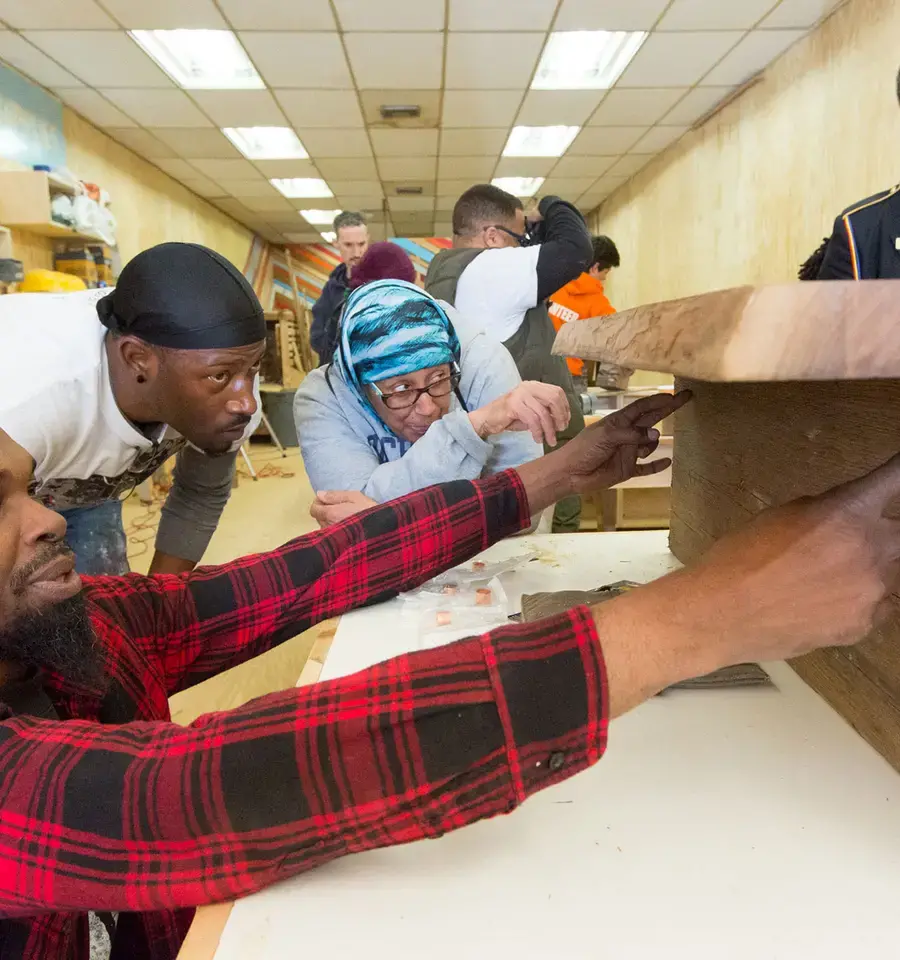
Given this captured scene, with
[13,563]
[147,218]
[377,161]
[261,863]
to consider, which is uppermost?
[377,161]

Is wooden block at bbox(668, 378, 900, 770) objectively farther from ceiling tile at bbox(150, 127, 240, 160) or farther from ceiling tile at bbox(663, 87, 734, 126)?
ceiling tile at bbox(150, 127, 240, 160)

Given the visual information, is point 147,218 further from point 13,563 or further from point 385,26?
point 13,563

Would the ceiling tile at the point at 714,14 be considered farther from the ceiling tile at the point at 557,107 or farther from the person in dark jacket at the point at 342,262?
the person in dark jacket at the point at 342,262

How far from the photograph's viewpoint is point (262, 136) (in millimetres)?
5000

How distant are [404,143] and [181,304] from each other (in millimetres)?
4458

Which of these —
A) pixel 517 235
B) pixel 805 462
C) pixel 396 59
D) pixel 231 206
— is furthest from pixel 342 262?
pixel 231 206

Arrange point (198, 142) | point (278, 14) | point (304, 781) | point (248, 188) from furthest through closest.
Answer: point (248, 188) → point (198, 142) → point (278, 14) → point (304, 781)

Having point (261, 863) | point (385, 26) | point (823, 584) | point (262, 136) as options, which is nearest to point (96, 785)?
point (261, 863)

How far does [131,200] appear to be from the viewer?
5.18 m

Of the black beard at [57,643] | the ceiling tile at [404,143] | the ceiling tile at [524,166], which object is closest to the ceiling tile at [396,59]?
the ceiling tile at [404,143]

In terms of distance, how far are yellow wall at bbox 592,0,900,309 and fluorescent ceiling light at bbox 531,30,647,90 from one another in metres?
0.84

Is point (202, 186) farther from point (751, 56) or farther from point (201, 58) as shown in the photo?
point (751, 56)

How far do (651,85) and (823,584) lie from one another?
14.7ft

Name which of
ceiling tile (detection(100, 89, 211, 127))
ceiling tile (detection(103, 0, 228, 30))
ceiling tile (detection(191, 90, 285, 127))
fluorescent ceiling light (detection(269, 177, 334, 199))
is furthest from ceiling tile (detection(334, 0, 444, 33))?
fluorescent ceiling light (detection(269, 177, 334, 199))
